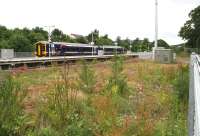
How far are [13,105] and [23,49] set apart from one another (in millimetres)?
77894

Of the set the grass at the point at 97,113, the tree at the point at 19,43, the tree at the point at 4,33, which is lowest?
the grass at the point at 97,113

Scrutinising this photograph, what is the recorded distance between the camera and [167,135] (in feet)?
24.0

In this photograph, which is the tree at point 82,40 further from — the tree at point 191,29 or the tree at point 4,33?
the tree at point 191,29

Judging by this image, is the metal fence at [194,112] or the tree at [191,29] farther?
the tree at [191,29]

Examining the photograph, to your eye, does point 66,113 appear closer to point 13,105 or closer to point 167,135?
point 13,105

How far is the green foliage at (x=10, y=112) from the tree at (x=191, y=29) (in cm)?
7349

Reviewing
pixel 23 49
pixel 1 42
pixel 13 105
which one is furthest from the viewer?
pixel 23 49

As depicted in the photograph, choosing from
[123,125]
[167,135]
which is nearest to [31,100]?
[123,125]

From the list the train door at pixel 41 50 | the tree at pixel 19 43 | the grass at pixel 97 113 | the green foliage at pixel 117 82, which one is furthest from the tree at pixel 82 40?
the grass at pixel 97 113

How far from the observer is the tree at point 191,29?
80375 millimetres

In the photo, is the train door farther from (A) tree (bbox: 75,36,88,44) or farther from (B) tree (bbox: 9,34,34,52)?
(A) tree (bbox: 75,36,88,44)

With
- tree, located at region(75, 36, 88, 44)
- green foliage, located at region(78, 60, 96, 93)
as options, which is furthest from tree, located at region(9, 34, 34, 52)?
green foliage, located at region(78, 60, 96, 93)

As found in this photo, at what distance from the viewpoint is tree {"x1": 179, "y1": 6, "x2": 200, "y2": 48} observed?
80375 mm

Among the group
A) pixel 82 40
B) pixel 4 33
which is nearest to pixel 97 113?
pixel 4 33
